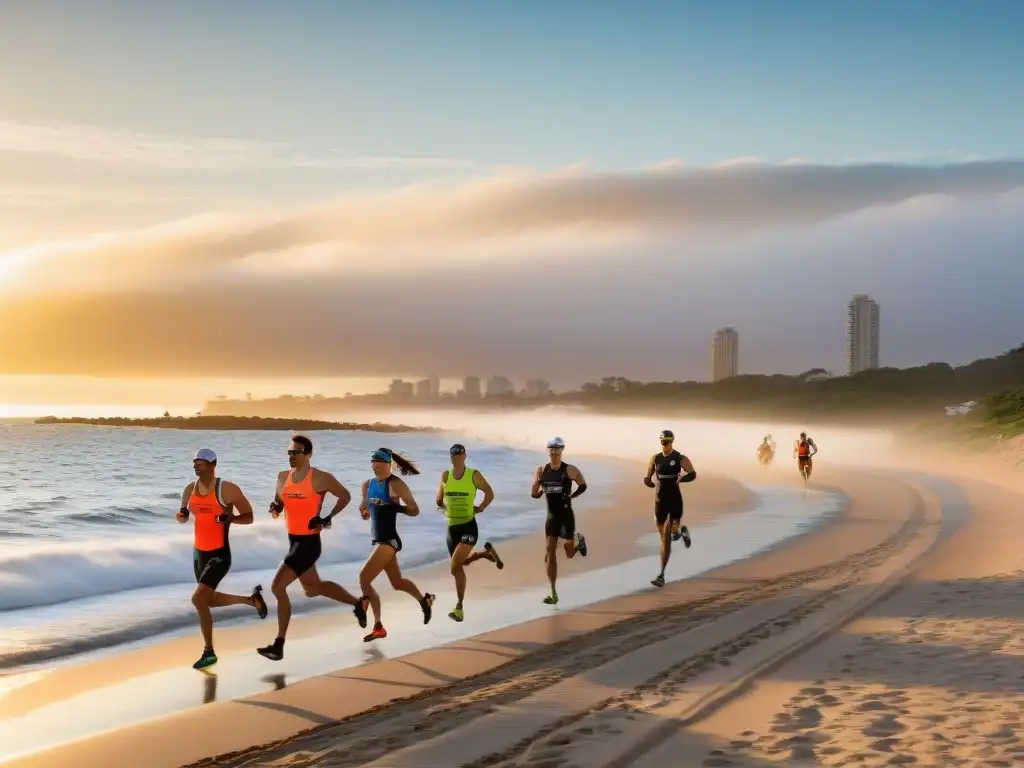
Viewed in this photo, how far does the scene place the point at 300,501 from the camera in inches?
383

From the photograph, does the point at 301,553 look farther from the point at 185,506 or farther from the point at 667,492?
the point at 667,492

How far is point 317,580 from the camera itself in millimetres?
9984

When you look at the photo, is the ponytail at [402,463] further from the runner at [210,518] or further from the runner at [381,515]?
the runner at [210,518]

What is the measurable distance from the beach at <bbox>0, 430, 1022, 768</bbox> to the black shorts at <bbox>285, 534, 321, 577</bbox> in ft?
3.07

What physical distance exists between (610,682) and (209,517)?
379cm

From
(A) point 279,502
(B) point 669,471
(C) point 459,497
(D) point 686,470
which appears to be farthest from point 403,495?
(B) point 669,471

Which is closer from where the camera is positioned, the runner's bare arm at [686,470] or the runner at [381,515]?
the runner at [381,515]

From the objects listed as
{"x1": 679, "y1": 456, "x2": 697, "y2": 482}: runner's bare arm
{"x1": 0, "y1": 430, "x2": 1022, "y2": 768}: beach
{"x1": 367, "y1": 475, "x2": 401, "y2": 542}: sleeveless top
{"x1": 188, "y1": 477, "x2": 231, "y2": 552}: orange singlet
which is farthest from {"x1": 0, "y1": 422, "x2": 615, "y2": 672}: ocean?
{"x1": 679, "y1": 456, "x2": 697, "y2": 482}: runner's bare arm

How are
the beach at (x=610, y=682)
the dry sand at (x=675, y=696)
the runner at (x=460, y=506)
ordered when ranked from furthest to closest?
the runner at (x=460, y=506) → the beach at (x=610, y=682) → the dry sand at (x=675, y=696)

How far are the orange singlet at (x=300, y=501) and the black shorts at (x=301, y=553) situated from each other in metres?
0.06

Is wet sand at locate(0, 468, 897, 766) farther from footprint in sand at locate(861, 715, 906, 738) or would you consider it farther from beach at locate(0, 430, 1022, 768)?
footprint in sand at locate(861, 715, 906, 738)

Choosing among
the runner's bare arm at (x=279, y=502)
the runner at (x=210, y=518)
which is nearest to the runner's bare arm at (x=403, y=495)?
the runner's bare arm at (x=279, y=502)

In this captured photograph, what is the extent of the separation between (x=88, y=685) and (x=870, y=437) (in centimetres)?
9402

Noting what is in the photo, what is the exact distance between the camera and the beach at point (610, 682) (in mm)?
6762
